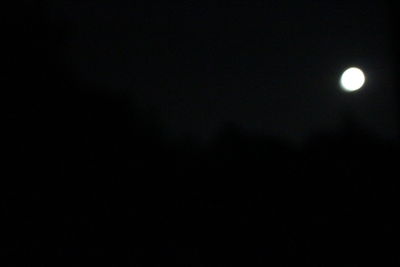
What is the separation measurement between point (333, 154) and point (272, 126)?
13.3 inches

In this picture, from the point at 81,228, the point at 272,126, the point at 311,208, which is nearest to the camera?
the point at 81,228

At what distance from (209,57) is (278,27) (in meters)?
0.42

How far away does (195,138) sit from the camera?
217 cm

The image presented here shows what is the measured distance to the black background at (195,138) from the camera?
1995 mm

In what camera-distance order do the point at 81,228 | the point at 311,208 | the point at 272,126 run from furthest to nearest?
the point at 272,126 < the point at 311,208 < the point at 81,228

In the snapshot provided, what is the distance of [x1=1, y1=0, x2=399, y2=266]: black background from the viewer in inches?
78.5

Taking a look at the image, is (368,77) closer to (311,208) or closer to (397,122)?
(397,122)

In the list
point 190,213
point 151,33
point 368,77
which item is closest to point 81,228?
point 190,213

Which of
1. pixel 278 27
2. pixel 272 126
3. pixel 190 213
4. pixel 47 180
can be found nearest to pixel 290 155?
pixel 272 126

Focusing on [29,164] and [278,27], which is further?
[278,27]

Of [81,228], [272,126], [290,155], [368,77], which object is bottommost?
[81,228]

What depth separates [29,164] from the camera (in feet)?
6.51

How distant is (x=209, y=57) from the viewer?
232 cm

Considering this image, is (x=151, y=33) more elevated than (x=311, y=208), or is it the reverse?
(x=151, y=33)
